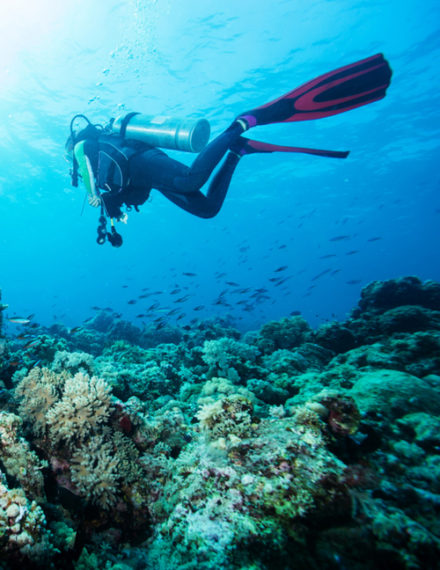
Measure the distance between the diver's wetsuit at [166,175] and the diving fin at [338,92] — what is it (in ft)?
3.32

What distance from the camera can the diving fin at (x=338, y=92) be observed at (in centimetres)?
505

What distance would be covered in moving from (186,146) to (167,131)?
0.55 m

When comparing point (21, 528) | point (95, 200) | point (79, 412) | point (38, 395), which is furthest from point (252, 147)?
point (21, 528)

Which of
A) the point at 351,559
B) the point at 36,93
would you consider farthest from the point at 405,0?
the point at 351,559

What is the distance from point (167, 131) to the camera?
6.15 metres

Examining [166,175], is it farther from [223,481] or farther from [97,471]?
[223,481]

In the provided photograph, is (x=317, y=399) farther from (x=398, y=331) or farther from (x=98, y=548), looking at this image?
(x=398, y=331)

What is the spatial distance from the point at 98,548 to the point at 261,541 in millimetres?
1633

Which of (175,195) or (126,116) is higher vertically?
(126,116)

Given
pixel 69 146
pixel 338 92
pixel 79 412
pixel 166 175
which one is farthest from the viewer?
pixel 69 146

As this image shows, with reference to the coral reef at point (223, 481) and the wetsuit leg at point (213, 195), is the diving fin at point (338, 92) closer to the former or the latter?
the wetsuit leg at point (213, 195)

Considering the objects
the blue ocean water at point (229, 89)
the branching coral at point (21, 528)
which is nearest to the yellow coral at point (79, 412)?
the branching coral at point (21, 528)

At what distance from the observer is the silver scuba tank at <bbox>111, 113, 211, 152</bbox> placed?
6059 millimetres

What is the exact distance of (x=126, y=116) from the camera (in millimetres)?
6551
